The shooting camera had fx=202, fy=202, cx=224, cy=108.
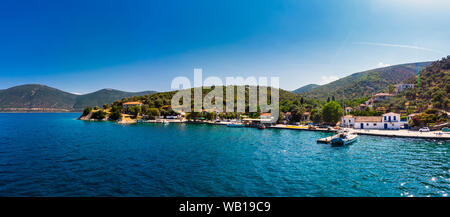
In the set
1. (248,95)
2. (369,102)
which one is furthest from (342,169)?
(248,95)

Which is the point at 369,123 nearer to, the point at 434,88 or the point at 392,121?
the point at 392,121

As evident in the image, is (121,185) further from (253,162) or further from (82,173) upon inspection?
(253,162)

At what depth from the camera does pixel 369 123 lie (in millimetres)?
47000

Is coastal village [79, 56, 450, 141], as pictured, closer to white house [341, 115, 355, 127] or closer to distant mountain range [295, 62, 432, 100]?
white house [341, 115, 355, 127]

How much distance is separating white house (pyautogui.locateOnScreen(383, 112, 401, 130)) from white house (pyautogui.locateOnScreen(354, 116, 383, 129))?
3.47 feet

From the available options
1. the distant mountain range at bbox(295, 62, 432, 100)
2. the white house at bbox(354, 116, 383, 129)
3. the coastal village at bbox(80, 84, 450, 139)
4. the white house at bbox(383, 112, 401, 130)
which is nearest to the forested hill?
the coastal village at bbox(80, 84, 450, 139)

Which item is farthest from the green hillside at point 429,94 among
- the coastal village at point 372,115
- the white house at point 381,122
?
the white house at point 381,122

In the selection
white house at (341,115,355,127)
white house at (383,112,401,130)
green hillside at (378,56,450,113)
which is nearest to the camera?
white house at (383,112,401,130)

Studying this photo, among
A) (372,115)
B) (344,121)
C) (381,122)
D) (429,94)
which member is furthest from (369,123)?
(429,94)

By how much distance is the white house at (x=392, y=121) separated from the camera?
1739 inches

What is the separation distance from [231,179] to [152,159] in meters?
9.84

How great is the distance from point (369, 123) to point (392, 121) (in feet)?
13.7

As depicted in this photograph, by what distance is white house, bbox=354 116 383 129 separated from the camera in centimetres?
4608

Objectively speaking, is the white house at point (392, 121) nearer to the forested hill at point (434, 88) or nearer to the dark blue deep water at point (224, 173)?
the forested hill at point (434, 88)
